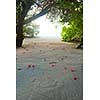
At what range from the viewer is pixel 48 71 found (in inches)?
67.1

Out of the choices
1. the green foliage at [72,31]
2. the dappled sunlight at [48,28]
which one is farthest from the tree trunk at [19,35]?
the green foliage at [72,31]

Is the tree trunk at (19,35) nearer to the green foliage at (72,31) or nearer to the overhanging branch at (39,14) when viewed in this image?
the overhanging branch at (39,14)

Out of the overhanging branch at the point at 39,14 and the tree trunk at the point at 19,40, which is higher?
the overhanging branch at the point at 39,14

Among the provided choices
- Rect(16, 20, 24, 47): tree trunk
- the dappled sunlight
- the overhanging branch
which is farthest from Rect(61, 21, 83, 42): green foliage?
Rect(16, 20, 24, 47): tree trunk

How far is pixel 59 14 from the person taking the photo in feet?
5.77

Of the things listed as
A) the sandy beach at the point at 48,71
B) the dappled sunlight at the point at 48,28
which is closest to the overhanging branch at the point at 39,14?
the dappled sunlight at the point at 48,28

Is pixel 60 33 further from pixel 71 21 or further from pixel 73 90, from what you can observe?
pixel 73 90

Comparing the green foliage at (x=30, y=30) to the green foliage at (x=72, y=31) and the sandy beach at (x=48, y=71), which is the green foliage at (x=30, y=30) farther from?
the green foliage at (x=72, y=31)

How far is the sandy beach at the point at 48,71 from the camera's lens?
1651 mm

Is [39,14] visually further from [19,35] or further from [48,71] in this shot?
[48,71]

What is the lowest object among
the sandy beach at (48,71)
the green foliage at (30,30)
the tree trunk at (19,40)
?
the sandy beach at (48,71)

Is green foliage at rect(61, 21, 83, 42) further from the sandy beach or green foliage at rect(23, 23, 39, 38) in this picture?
green foliage at rect(23, 23, 39, 38)

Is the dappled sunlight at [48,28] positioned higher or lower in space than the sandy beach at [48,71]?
higher
